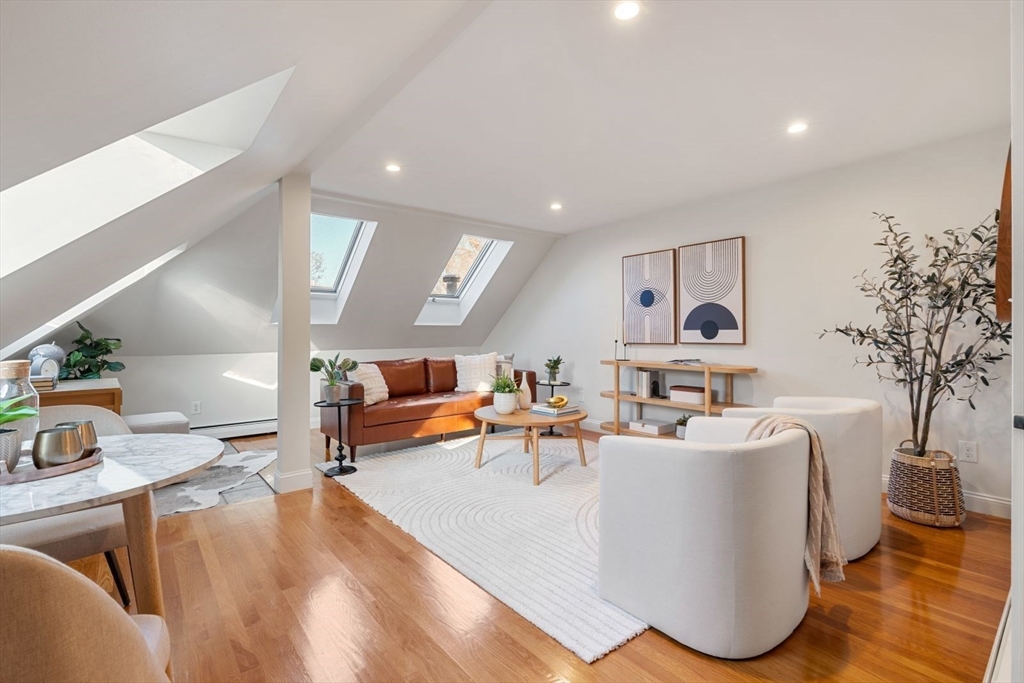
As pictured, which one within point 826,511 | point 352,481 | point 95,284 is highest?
point 95,284

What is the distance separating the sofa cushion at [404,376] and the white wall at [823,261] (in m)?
1.97

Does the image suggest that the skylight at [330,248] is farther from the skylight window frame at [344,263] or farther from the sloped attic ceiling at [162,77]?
the sloped attic ceiling at [162,77]

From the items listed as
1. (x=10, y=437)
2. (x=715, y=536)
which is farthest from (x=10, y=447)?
(x=715, y=536)

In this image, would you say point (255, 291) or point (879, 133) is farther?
point (255, 291)

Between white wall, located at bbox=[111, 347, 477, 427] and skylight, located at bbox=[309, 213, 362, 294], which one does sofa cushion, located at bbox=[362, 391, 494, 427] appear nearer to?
white wall, located at bbox=[111, 347, 477, 427]

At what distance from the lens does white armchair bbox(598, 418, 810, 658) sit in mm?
1523

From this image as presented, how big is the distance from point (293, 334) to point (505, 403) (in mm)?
1664

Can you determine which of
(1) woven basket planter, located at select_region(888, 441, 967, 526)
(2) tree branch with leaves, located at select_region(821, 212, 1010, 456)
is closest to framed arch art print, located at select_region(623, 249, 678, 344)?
(2) tree branch with leaves, located at select_region(821, 212, 1010, 456)

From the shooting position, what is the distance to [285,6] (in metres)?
1.34

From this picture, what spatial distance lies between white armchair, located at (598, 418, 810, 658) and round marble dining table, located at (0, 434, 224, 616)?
1.40 meters

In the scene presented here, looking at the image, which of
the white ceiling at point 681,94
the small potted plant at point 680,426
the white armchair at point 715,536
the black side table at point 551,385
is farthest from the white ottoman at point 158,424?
the small potted plant at point 680,426

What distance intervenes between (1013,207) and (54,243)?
2.94 meters

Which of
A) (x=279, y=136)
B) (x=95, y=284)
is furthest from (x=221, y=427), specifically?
(x=279, y=136)

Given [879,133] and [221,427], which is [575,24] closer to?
[879,133]
